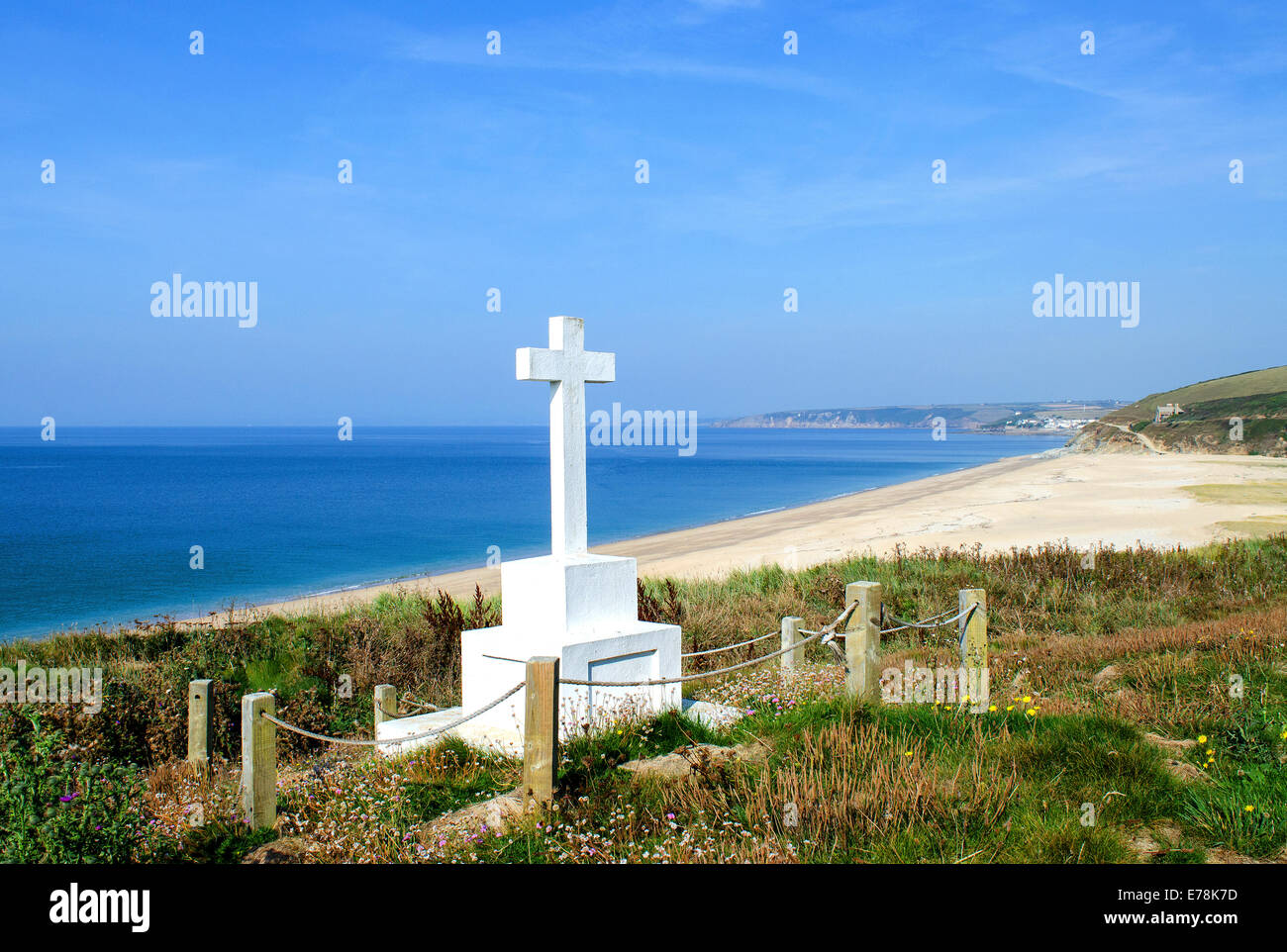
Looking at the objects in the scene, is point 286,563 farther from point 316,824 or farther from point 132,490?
point 132,490

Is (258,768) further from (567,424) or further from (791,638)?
(791,638)

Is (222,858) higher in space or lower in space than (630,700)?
lower

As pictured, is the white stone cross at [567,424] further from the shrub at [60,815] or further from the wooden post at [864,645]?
the shrub at [60,815]

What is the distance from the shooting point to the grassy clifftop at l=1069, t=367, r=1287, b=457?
206 ft

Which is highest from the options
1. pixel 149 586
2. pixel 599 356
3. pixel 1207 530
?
pixel 599 356

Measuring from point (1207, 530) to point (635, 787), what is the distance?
23.3 metres

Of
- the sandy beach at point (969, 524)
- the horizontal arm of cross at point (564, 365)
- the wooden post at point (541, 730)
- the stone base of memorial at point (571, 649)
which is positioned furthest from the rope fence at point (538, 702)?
the sandy beach at point (969, 524)

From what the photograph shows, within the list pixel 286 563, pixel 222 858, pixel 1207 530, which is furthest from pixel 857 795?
pixel 286 563

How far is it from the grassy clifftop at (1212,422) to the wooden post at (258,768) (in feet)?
211

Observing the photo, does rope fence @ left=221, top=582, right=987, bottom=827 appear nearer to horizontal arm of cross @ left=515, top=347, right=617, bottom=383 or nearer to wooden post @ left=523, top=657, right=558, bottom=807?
wooden post @ left=523, top=657, right=558, bottom=807

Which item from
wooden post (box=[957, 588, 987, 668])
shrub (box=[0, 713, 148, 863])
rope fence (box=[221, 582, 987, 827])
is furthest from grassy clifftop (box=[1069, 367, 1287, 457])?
shrub (box=[0, 713, 148, 863])

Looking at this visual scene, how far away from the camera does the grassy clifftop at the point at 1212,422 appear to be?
62.9 m

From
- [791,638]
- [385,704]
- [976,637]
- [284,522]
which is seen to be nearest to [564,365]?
[385,704]
